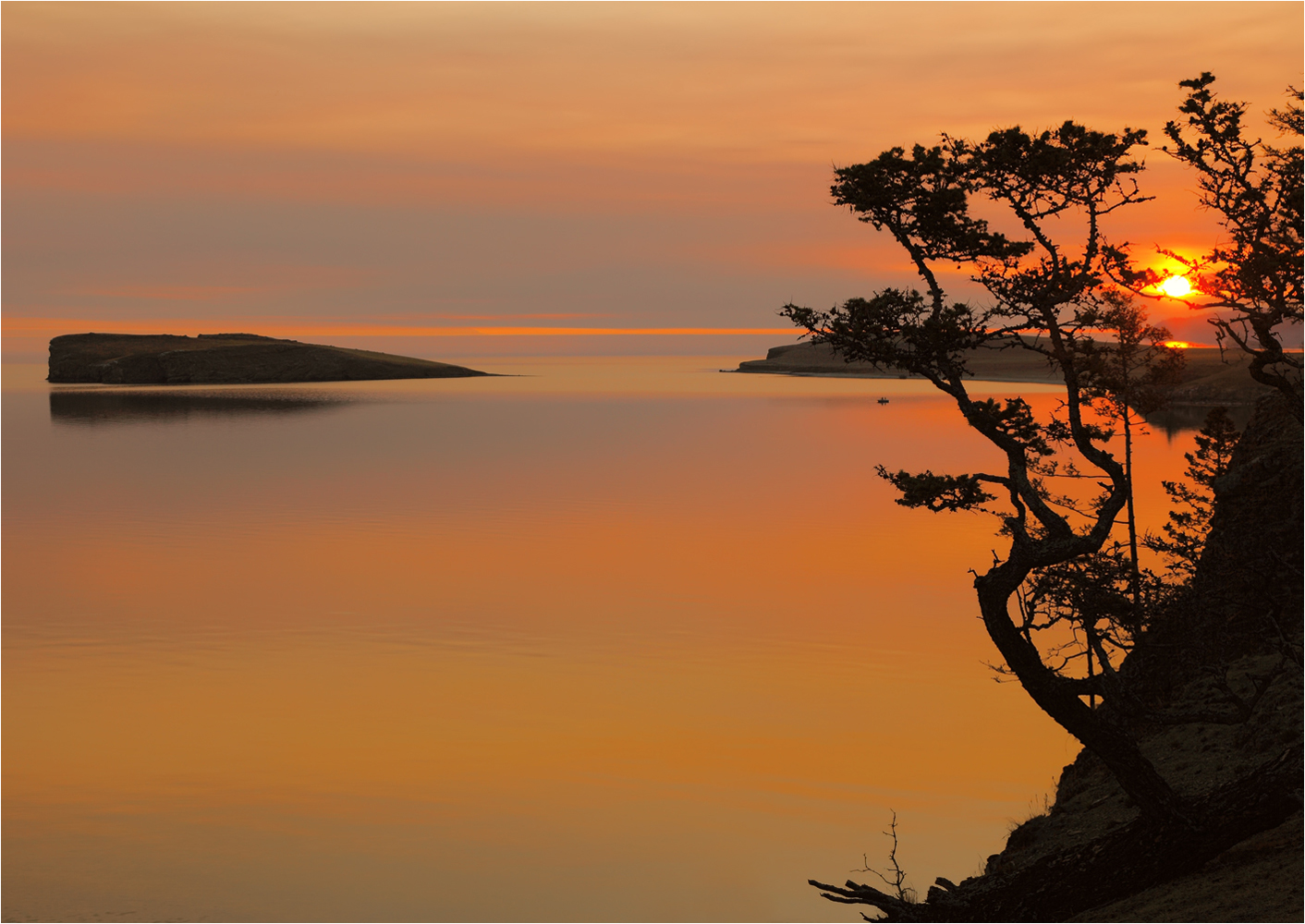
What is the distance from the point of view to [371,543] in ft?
219

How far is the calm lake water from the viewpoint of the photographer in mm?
23312

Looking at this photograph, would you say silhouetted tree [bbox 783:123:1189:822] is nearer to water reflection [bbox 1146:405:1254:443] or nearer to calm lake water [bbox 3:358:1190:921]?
calm lake water [bbox 3:358:1190:921]

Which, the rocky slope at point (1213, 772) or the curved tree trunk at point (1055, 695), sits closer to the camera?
the rocky slope at point (1213, 772)

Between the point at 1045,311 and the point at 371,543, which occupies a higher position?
the point at 371,543

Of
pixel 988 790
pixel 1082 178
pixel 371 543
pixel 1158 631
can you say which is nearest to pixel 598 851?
pixel 988 790

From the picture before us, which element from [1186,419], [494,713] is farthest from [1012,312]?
[1186,419]

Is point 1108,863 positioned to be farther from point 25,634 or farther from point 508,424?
point 508,424

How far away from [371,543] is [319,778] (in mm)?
39207

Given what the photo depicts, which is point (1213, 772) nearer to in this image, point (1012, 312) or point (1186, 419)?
point (1012, 312)

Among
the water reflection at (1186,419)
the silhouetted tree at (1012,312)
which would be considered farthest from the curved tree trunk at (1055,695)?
the water reflection at (1186,419)

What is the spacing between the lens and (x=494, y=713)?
33.5 meters

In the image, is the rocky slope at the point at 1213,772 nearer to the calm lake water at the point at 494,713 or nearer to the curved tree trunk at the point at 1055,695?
the curved tree trunk at the point at 1055,695

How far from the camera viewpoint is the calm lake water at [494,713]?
23312 millimetres

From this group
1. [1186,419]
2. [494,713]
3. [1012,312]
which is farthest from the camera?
[1186,419]
